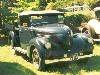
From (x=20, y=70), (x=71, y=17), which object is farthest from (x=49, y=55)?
(x=71, y=17)

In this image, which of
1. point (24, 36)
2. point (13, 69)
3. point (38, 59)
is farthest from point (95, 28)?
point (13, 69)

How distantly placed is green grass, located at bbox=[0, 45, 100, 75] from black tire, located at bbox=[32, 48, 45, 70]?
0.58 feet

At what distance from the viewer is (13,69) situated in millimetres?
11234

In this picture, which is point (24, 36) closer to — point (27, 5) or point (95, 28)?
point (95, 28)

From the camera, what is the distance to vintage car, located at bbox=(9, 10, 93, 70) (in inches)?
418

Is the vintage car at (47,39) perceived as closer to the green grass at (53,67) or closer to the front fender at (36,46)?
the front fender at (36,46)

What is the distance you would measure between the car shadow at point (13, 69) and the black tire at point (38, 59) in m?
0.34

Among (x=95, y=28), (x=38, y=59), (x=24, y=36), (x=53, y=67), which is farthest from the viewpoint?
(x=95, y=28)

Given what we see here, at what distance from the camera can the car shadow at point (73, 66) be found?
10777mm

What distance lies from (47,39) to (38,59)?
0.78m

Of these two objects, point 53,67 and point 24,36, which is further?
point 24,36

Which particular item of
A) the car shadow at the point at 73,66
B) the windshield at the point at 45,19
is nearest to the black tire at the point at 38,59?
the car shadow at the point at 73,66

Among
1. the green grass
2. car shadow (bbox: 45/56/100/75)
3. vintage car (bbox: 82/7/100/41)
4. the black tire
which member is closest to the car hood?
vintage car (bbox: 82/7/100/41)

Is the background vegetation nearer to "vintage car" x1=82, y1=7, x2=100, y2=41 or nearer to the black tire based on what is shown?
"vintage car" x1=82, y1=7, x2=100, y2=41
